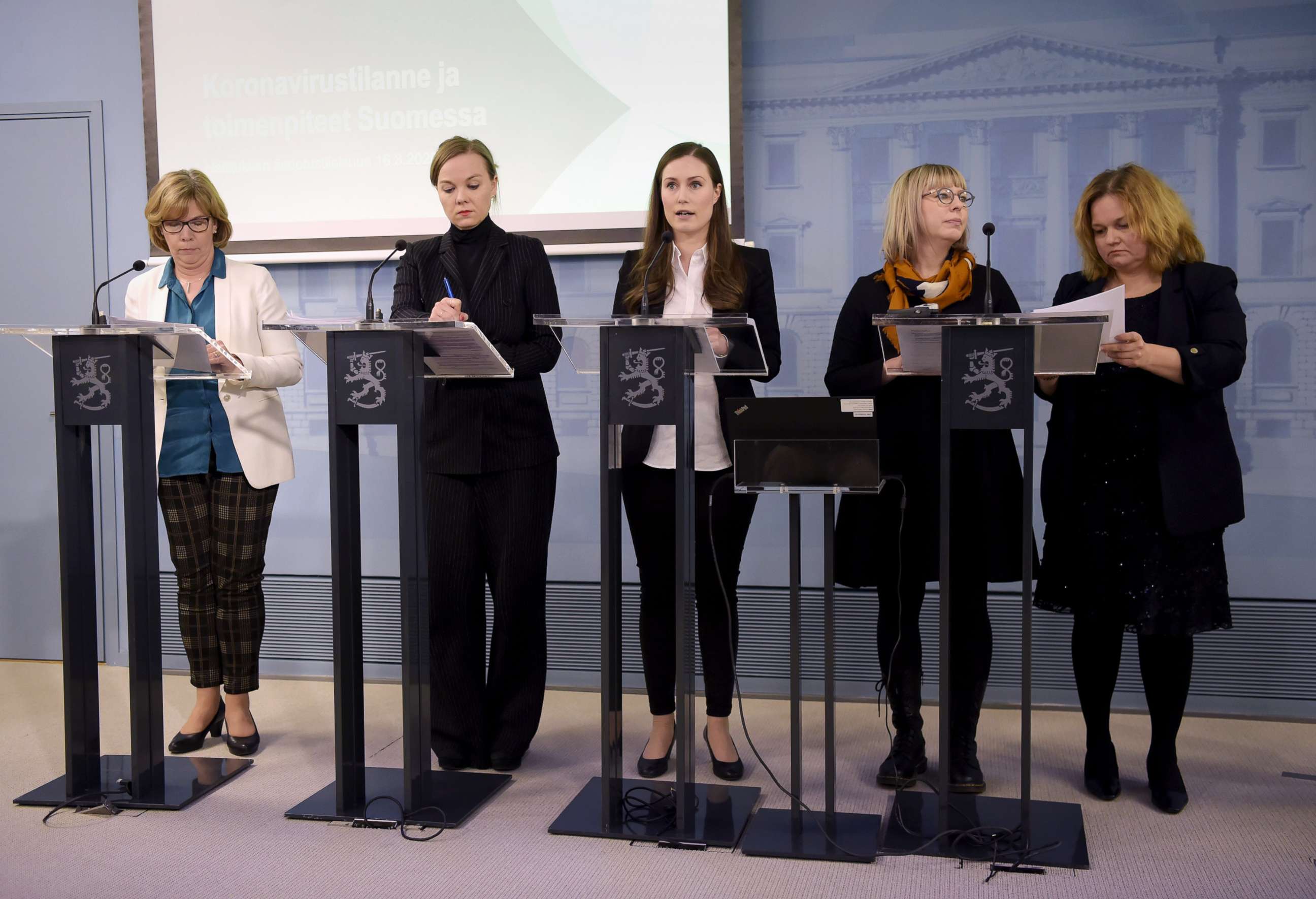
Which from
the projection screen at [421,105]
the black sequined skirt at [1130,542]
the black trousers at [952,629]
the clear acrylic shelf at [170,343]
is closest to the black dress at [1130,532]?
the black sequined skirt at [1130,542]

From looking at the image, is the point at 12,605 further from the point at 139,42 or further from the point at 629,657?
the point at 629,657

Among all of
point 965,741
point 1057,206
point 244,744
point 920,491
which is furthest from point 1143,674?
point 244,744

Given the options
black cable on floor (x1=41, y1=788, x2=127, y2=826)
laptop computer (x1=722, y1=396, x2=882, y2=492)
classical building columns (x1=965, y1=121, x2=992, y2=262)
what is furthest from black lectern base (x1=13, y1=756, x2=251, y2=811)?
classical building columns (x1=965, y1=121, x2=992, y2=262)

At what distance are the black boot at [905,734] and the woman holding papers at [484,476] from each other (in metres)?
1.06

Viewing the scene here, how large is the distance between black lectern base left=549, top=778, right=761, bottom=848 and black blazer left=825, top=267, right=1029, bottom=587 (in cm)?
66

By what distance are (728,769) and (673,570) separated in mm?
595

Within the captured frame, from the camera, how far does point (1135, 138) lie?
3.71m

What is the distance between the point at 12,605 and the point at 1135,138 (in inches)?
196

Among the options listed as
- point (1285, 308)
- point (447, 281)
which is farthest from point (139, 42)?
point (1285, 308)

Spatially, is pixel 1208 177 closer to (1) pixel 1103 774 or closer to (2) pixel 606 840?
(1) pixel 1103 774

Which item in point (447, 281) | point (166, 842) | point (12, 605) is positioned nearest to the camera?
point (166, 842)

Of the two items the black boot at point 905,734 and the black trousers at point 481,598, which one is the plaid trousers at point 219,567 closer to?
the black trousers at point 481,598

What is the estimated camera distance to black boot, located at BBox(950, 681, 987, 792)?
285 cm

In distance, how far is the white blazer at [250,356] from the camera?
3.22m
